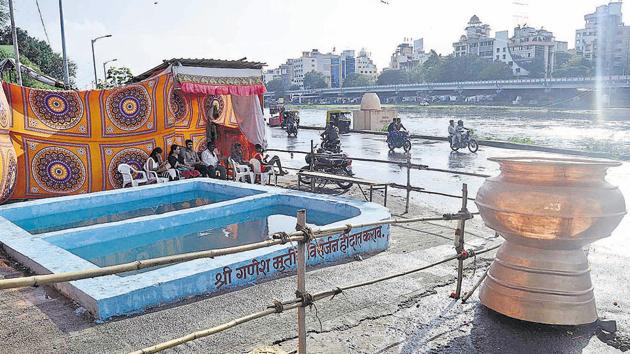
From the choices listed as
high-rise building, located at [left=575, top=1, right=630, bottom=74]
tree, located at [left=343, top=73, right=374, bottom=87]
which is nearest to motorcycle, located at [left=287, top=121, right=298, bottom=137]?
high-rise building, located at [left=575, top=1, right=630, bottom=74]

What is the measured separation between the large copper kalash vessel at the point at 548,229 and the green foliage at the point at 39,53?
5251cm

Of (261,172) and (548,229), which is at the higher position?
(548,229)

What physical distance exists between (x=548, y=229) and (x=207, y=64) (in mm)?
9253

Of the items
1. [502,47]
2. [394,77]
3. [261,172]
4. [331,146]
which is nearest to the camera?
[261,172]

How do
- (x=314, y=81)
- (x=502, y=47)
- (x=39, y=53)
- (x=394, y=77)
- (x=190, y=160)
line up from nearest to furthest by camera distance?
(x=190, y=160)
(x=39, y=53)
(x=394, y=77)
(x=502, y=47)
(x=314, y=81)

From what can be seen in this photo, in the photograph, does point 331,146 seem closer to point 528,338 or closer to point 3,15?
point 528,338

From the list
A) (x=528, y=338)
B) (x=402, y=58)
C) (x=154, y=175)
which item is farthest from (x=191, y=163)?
(x=402, y=58)

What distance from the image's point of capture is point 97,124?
37.8 ft

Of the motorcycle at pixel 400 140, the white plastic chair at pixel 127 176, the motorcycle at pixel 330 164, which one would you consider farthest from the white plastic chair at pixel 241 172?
the motorcycle at pixel 400 140

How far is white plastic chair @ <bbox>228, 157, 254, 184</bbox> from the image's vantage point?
1252 centimetres

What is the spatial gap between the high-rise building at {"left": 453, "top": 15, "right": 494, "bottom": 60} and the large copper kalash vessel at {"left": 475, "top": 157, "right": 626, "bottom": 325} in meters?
122

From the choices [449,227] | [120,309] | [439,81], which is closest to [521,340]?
[120,309]

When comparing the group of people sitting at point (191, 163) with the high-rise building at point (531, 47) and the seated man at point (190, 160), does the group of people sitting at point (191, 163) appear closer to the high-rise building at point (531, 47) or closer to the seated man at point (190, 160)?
the seated man at point (190, 160)

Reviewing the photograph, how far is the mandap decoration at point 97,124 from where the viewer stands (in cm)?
1048
